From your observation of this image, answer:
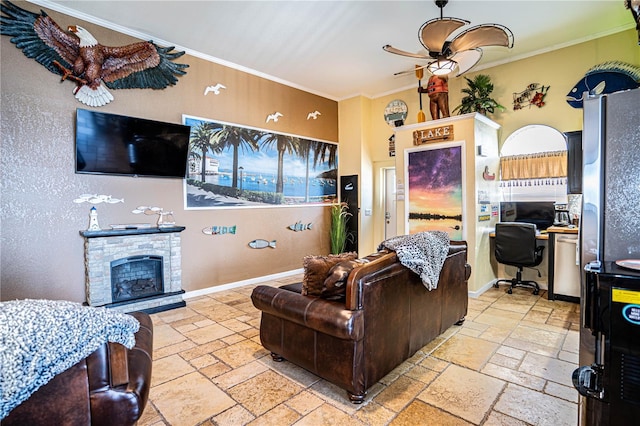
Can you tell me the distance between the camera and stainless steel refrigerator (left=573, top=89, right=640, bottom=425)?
121 centimetres

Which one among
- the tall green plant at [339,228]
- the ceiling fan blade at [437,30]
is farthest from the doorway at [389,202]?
the ceiling fan blade at [437,30]

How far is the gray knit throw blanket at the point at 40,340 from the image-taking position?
81 centimetres

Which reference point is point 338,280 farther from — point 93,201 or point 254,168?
point 254,168

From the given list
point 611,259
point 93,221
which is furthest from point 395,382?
point 93,221

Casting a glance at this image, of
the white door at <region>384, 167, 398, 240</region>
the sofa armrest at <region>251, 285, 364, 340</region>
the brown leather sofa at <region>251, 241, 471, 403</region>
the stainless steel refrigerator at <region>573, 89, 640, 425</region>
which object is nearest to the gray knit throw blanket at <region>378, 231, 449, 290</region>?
the brown leather sofa at <region>251, 241, 471, 403</region>

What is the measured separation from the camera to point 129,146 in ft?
13.1

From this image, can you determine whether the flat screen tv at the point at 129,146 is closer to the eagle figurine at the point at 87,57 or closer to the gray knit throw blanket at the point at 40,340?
the eagle figurine at the point at 87,57

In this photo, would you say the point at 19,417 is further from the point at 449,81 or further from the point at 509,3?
the point at 449,81

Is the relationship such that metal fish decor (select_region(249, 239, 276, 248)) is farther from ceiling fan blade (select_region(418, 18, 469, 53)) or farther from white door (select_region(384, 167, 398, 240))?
ceiling fan blade (select_region(418, 18, 469, 53))

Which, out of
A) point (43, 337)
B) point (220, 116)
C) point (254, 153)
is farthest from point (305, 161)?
point (43, 337)

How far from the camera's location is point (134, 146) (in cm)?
403

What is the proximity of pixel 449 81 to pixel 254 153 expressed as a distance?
11.8 ft

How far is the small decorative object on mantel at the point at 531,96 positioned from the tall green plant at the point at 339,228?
3.41m

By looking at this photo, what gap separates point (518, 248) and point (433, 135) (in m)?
2.00
